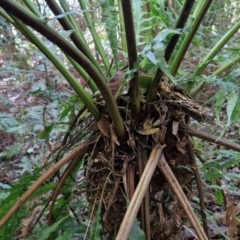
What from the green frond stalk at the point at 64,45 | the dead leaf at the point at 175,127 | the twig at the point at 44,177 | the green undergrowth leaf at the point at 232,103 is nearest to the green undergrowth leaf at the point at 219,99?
the green undergrowth leaf at the point at 232,103

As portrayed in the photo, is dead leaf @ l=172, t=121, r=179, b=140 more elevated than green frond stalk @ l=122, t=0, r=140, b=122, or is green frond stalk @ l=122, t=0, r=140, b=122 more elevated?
green frond stalk @ l=122, t=0, r=140, b=122

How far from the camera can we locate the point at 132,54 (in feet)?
2.58

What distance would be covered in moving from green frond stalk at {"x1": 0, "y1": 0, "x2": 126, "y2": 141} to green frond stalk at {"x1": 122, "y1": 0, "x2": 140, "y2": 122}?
6 cm

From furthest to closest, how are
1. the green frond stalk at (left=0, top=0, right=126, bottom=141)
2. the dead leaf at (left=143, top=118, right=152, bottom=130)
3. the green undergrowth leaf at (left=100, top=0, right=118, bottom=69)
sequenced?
1. the green undergrowth leaf at (left=100, top=0, right=118, bottom=69)
2. the dead leaf at (left=143, top=118, right=152, bottom=130)
3. the green frond stalk at (left=0, top=0, right=126, bottom=141)

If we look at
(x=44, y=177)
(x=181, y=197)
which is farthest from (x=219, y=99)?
(x=44, y=177)

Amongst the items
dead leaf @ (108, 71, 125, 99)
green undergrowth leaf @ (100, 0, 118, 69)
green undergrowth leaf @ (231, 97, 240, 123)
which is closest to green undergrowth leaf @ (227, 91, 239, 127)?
green undergrowth leaf @ (231, 97, 240, 123)

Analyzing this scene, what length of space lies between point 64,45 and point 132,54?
0.60 feet

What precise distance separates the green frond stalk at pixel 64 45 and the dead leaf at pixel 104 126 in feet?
0.11

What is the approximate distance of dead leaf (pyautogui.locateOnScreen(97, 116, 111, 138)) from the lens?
93 centimetres

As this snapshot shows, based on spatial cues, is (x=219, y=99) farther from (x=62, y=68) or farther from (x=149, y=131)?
(x=62, y=68)

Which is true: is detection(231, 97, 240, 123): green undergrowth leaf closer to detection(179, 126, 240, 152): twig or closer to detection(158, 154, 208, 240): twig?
detection(179, 126, 240, 152): twig

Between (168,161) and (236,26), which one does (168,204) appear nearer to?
(168,161)

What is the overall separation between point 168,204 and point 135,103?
29 cm

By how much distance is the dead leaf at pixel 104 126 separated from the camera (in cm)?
93
